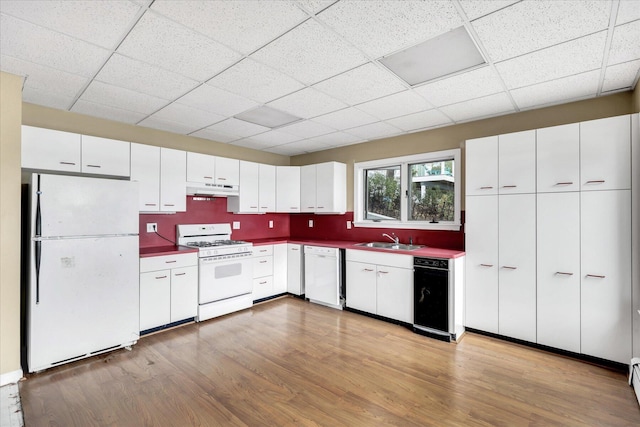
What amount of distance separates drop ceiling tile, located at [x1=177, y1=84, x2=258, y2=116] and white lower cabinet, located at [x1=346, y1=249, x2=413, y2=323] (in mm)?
2282

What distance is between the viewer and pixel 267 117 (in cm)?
358

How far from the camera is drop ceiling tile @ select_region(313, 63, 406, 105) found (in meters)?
2.46

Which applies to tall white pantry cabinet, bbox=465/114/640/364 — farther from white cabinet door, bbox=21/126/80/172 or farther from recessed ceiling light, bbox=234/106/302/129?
white cabinet door, bbox=21/126/80/172

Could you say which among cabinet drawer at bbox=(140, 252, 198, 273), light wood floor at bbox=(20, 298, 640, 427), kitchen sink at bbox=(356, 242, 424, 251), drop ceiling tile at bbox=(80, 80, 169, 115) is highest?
drop ceiling tile at bbox=(80, 80, 169, 115)

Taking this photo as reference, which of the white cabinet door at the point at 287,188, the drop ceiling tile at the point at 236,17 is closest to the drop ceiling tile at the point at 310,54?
the drop ceiling tile at the point at 236,17

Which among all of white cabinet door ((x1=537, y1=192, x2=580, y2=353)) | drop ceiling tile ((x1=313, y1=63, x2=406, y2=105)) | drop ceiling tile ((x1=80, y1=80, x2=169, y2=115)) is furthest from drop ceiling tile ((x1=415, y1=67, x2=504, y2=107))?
drop ceiling tile ((x1=80, y1=80, x2=169, y2=115))

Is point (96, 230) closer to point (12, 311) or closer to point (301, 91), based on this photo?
point (12, 311)

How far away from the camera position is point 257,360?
2820mm

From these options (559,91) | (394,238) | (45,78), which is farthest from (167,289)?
(559,91)

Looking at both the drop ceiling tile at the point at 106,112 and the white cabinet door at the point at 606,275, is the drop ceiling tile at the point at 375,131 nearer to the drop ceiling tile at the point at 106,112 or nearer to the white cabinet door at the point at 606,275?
the white cabinet door at the point at 606,275

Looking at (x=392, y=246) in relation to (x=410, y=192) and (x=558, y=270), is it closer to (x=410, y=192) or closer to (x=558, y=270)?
(x=410, y=192)

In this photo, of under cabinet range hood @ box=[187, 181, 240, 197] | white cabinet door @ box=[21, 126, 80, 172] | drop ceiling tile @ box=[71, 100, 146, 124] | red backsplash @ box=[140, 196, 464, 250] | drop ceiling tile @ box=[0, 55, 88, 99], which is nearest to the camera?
drop ceiling tile @ box=[0, 55, 88, 99]

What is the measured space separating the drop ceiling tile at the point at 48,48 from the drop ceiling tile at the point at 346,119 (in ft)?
7.01

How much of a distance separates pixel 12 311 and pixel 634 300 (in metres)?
5.19
